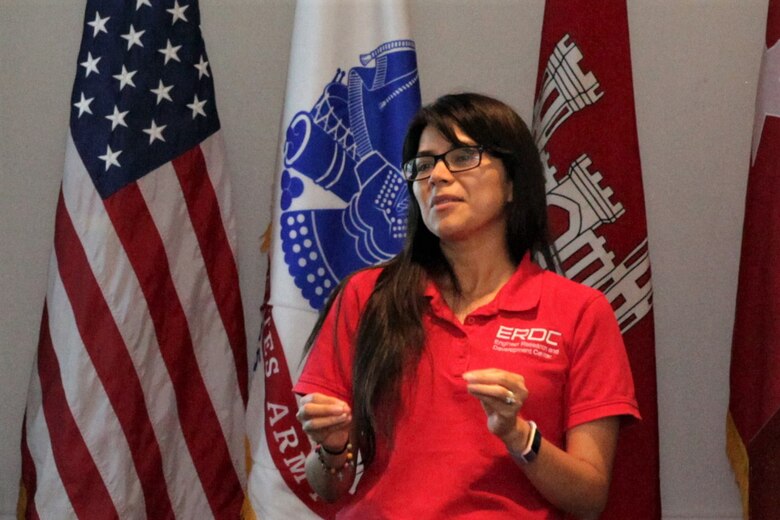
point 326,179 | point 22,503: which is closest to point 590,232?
point 326,179

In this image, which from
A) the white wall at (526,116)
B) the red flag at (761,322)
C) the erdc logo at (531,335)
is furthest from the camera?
the white wall at (526,116)

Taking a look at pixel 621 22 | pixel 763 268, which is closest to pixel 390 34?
pixel 621 22

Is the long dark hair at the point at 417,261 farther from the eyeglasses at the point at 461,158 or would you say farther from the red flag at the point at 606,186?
the red flag at the point at 606,186

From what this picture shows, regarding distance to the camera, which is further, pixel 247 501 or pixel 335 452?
pixel 247 501

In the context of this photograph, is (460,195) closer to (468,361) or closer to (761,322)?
(468,361)

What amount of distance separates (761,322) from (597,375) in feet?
3.25

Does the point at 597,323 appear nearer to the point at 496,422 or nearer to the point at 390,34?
the point at 496,422

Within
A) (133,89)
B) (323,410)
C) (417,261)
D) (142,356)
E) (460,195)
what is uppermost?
(133,89)

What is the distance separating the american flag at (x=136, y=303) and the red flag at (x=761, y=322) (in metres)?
1.24

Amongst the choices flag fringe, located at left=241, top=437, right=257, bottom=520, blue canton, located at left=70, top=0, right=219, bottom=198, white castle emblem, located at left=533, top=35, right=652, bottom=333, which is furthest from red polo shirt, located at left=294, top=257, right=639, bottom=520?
blue canton, located at left=70, top=0, right=219, bottom=198

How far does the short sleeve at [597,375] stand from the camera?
1.27 meters

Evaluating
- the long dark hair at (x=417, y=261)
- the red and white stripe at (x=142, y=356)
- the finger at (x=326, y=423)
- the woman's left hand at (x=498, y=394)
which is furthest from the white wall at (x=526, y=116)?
the woman's left hand at (x=498, y=394)

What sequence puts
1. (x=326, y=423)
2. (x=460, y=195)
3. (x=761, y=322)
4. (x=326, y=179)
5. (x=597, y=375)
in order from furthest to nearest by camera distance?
1. (x=326, y=179)
2. (x=761, y=322)
3. (x=460, y=195)
4. (x=597, y=375)
5. (x=326, y=423)

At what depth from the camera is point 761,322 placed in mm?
2100
